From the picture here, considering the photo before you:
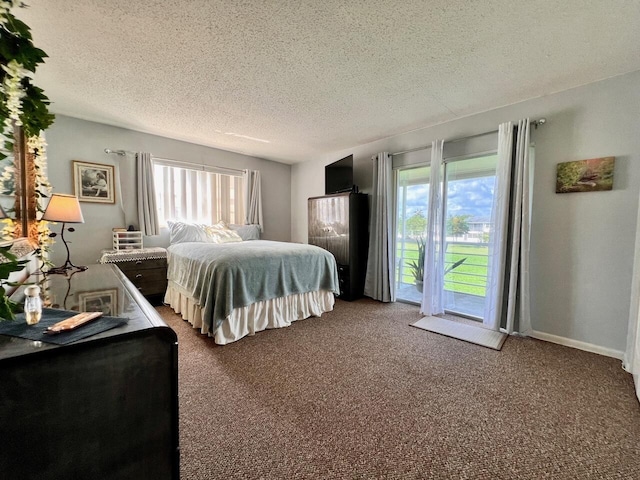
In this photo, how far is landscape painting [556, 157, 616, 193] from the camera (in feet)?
7.32

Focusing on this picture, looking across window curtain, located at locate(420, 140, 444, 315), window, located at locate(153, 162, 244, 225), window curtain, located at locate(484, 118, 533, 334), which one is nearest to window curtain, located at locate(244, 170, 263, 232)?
window, located at locate(153, 162, 244, 225)

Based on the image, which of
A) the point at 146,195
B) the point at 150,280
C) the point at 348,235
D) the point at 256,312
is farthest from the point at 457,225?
the point at 146,195

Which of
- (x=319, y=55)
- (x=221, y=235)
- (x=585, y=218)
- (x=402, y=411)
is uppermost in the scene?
(x=319, y=55)

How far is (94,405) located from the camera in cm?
70

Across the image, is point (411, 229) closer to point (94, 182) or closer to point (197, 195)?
point (197, 195)

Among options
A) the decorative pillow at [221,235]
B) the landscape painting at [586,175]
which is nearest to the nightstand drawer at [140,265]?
the decorative pillow at [221,235]

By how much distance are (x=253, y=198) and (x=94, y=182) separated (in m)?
2.21

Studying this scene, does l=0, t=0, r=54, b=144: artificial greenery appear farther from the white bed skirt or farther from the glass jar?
the white bed skirt

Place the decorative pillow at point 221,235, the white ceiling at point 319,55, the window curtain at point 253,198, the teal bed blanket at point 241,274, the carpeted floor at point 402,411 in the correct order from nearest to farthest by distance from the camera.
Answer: the carpeted floor at point 402,411, the white ceiling at point 319,55, the teal bed blanket at point 241,274, the decorative pillow at point 221,235, the window curtain at point 253,198

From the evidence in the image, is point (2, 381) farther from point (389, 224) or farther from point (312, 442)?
point (389, 224)

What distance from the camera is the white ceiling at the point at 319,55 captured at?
1536 mm

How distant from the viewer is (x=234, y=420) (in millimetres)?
1478

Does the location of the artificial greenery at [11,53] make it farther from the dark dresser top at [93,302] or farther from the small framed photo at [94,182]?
the small framed photo at [94,182]

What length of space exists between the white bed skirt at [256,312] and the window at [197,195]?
4.17 ft
